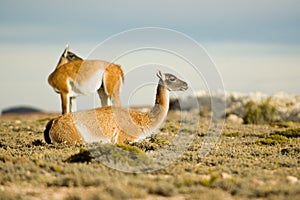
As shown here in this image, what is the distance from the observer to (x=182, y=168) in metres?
11.9

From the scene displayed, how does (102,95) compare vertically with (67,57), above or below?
below

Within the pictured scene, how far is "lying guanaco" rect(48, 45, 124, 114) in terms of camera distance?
22.8m

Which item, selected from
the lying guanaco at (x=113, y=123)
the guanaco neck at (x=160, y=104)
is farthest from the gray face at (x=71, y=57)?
the guanaco neck at (x=160, y=104)

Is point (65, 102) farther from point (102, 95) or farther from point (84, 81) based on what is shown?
point (102, 95)

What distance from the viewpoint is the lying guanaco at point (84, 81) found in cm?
2284

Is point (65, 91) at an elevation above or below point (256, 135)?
above

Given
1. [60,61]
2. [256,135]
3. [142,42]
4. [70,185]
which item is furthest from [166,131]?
[70,185]

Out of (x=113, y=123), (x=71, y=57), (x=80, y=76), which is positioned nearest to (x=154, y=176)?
(x=113, y=123)

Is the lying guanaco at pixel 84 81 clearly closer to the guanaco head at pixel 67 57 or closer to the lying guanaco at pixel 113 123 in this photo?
Answer: the guanaco head at pixel 67 57

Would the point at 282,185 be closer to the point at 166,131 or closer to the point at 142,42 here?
the point at 142,42

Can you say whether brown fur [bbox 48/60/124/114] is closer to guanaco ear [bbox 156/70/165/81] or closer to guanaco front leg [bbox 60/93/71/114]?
guanaco front leg [bbox 60/93/71/114]

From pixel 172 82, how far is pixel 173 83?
0.04 meters

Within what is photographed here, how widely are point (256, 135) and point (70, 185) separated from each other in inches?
492

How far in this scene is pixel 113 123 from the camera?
51.0ft
